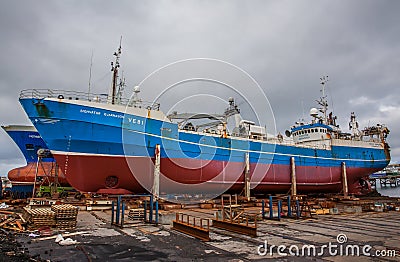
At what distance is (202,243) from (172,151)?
1296 cm

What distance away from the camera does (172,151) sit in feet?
71.5

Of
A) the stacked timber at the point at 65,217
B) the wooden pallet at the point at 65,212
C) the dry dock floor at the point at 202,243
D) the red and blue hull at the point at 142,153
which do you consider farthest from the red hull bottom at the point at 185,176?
the stacked timber at the point at 65,217

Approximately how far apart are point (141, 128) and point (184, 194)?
878 centimetres

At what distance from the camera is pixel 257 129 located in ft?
101

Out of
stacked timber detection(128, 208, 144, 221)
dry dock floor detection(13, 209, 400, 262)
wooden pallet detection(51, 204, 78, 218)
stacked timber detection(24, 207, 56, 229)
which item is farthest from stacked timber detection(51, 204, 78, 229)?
stacked timber detection(128, 208, 144, 221)

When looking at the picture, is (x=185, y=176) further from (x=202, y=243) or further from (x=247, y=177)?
(x=202, y=243)

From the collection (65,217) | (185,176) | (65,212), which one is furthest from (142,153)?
(65,217)

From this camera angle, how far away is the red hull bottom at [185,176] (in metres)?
18.8

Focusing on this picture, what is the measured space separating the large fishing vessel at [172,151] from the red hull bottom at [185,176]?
64mm

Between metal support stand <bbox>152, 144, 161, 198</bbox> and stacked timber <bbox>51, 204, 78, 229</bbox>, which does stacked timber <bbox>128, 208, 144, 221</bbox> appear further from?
metal support stand <bbox>152, 144, 161, 198</bbox>

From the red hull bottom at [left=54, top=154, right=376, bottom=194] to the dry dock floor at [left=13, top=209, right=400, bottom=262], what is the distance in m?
6.44

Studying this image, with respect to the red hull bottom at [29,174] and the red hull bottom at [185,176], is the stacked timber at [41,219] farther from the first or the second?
the red hull bottom at [29,174]

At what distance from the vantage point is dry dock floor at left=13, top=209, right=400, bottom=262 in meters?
7.52

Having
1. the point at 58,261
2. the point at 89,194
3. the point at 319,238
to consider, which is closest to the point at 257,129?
the point at 89,194
